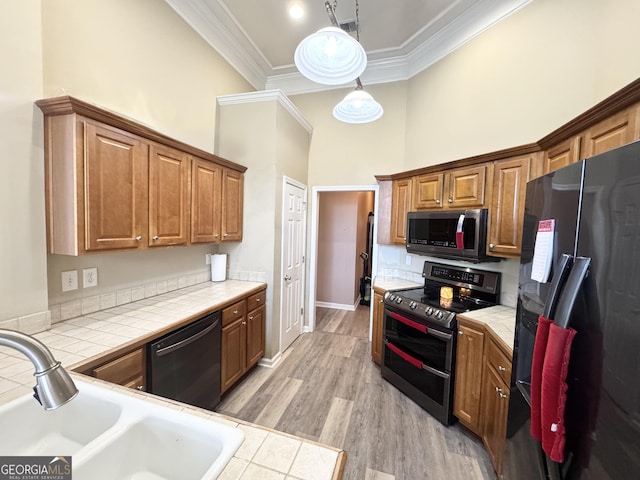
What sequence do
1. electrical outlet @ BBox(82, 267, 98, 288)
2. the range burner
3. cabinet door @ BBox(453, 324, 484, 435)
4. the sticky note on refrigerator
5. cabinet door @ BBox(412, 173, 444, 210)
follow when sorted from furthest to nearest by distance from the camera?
cabinet door @ BBox(412, 173, 444, 210) → the range burner → cabinet door @ BBox(453, 324, 484, 435) → electrical outlet @ BBox(82, 267, 98, 288) → the sticky note on refrigerator

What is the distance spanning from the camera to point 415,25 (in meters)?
2.89

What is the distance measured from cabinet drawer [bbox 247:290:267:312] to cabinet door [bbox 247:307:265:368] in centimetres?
5

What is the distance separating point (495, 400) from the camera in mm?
1711

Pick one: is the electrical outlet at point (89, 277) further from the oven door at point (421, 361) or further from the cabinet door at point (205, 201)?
the oven door at point (421, 361)

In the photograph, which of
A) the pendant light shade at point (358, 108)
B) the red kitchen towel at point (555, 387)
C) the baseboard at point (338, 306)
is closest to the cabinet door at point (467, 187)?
the pendant light shade at point (358, 108)

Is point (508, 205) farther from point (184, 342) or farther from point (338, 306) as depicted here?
point (338, 306)

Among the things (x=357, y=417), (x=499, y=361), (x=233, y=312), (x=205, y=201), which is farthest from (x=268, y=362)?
(x=499, y=361)

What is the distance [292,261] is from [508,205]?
7.82ft

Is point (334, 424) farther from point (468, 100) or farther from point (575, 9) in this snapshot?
point (575, 9)

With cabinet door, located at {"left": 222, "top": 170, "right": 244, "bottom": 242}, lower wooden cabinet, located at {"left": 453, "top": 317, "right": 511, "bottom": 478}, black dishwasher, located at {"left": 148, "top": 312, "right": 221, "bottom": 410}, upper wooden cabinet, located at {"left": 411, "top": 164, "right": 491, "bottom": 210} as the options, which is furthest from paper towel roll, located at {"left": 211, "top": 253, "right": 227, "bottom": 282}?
lower wooden cabinet, located at {"left": 453, "top": 317, "right": 511, "bottom": 478}

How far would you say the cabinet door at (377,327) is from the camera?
2.96 meters

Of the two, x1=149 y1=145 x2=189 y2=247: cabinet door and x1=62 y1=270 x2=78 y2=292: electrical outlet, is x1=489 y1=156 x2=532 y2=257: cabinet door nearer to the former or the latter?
x1=149 y1=145 x2=189 y2=247: cabinet door

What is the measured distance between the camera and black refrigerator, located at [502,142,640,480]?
25.1 inches

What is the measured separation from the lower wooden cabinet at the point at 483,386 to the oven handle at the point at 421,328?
11cm
